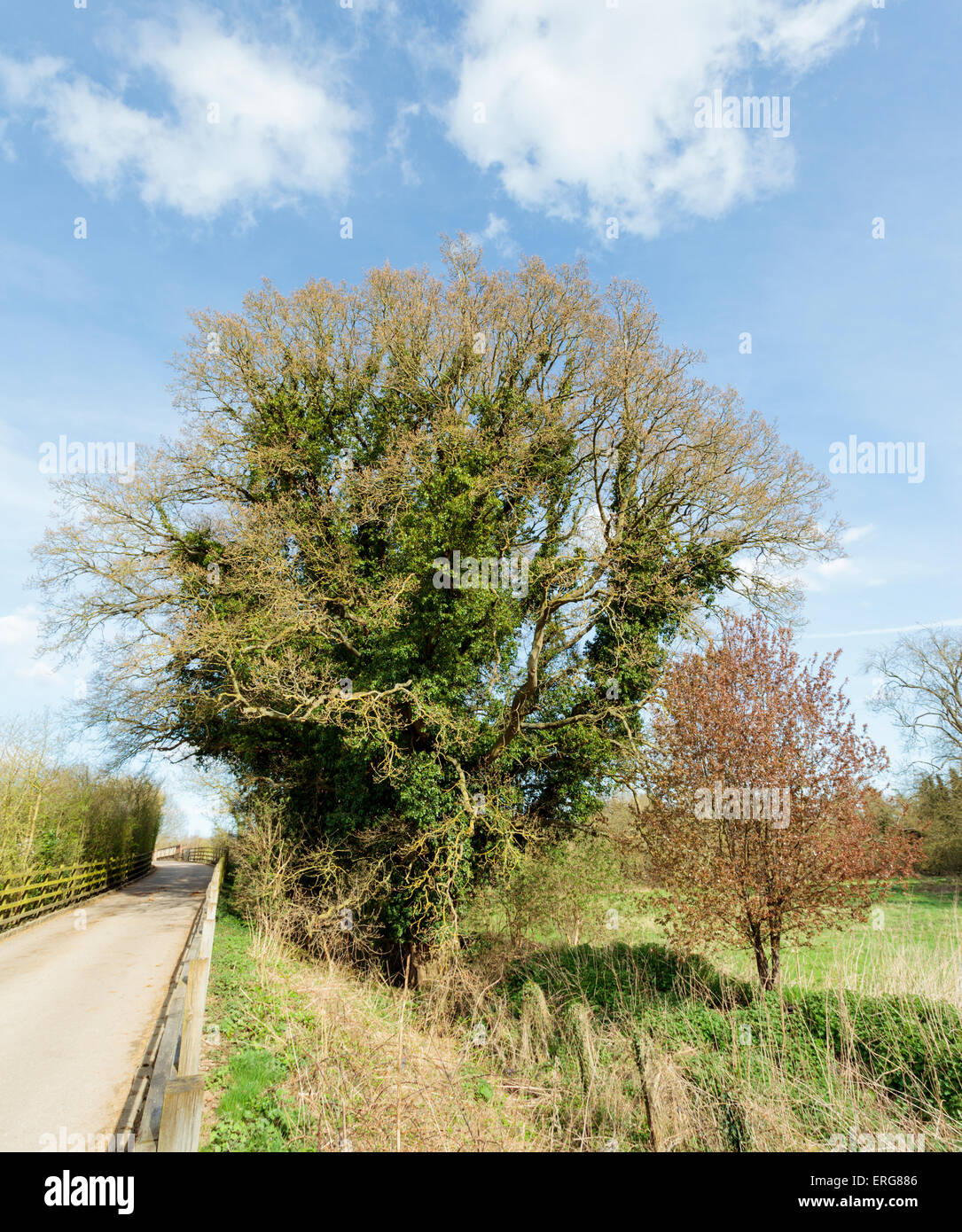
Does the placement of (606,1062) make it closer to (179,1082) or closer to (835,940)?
(835,940)

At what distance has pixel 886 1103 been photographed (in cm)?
776

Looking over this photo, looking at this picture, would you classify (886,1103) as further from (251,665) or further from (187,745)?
(187,745)

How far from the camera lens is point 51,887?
64.4 ft

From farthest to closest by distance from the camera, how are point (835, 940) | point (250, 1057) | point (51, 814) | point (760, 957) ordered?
point (51, 814), point (835, 940), point (760, 957), point (250, 1057)

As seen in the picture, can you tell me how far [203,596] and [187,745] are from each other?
22.9ft

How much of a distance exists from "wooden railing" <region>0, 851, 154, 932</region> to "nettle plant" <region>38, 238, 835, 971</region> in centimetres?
487

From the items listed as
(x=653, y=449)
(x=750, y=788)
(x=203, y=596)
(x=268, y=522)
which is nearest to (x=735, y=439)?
(x=653, y=449)

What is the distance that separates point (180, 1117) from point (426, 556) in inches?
443

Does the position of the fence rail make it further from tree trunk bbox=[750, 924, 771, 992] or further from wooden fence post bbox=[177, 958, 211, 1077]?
wooden fence post bbox=[177, 958, 211, 1077]

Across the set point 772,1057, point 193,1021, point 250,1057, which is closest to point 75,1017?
point 250,1057

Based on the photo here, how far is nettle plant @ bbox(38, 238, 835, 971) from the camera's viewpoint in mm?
14805

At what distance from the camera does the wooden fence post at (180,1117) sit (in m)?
4.46
